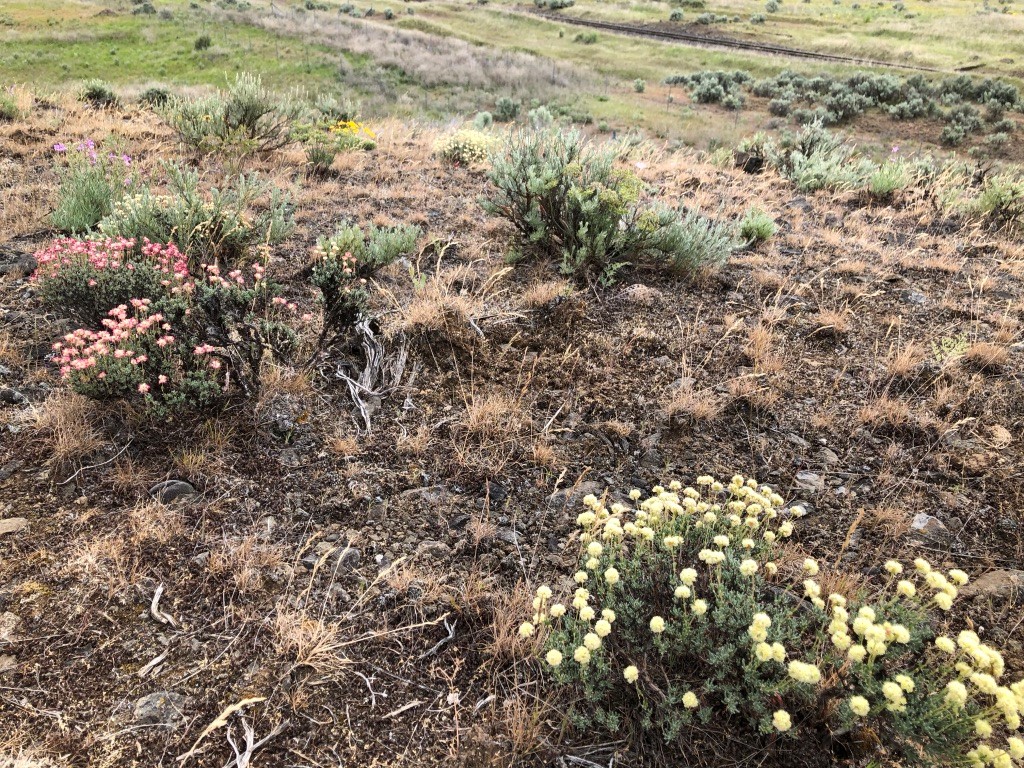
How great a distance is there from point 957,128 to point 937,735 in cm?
2680

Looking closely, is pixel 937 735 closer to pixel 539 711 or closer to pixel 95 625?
pixel 539 711

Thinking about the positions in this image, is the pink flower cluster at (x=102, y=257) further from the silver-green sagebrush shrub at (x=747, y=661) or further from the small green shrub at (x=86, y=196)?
the silver-green sagebrush shrub at (x=747, y=661)

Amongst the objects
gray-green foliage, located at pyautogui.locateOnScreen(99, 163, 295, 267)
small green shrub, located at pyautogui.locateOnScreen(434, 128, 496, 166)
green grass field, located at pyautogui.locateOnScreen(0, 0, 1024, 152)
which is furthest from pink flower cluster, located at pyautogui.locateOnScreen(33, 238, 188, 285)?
green grass field, located at pyautogui.locateOnScreen(0, 0, 1024, 152)

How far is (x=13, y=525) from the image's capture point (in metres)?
2.48

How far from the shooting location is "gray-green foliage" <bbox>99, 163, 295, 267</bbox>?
4.09 meters

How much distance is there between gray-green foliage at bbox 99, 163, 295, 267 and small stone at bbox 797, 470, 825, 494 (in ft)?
11.7

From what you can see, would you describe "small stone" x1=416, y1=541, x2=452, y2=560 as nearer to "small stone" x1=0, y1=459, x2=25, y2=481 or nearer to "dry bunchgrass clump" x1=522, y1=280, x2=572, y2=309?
"small stone" x1=0, y1=459, x2=25, y2=481

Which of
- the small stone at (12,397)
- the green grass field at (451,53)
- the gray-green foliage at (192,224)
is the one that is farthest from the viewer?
the green grass field at (451,53)

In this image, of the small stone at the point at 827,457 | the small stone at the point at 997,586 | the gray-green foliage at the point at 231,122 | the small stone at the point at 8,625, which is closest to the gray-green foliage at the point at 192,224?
the small stone at the point at 8,625

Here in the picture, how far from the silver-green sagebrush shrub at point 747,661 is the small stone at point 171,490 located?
5.63 ft

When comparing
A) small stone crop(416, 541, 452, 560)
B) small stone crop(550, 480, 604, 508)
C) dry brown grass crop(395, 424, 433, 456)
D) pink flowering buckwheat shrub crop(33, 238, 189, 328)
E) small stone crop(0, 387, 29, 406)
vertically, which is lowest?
small stone crop(416, 541, 452, 560)

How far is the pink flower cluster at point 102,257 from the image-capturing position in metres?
3.36

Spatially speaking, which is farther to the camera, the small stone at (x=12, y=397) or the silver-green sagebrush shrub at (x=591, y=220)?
the silver-green sagebrush shrub at (x=591, y=220)

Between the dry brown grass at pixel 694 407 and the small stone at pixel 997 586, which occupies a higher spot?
the dry brown grass at pixel 694 407
